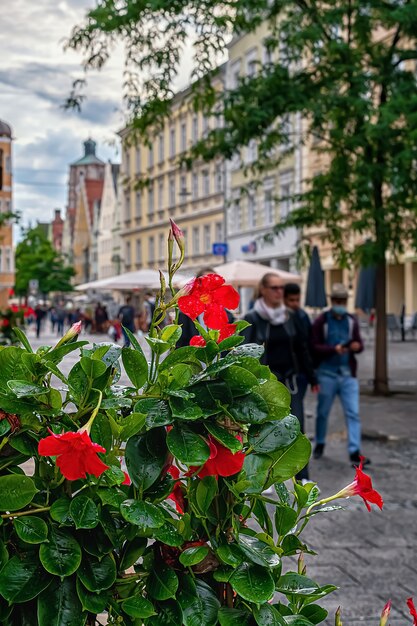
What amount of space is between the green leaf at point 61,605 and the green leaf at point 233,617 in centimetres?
21

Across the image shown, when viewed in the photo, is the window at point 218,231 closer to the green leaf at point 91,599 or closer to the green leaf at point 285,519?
the green leaf at point 285,519

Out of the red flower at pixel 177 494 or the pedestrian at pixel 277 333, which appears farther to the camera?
the pedestrian at pixel 277 333

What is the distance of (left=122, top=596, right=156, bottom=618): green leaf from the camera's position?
64.0 inches

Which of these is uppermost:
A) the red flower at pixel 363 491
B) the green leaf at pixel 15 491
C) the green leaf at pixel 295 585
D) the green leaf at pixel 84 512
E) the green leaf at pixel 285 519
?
the green leaf at pixel 15 491

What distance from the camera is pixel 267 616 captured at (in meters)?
1.68

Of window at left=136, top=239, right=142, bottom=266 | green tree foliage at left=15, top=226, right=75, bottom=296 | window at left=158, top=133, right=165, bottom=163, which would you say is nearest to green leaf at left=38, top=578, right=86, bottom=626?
window at left=158, top=133, right=165, bottom=163

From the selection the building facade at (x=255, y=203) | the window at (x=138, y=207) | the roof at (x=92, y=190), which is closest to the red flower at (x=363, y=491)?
the building facade at (x=255, y=203)

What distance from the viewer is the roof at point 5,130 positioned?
2743 inches

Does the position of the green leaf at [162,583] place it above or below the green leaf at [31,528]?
below

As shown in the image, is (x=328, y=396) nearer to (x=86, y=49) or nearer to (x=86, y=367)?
(x=86, y=49)

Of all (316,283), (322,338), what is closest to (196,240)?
(316,283)

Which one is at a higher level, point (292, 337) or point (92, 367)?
point (92, 367)

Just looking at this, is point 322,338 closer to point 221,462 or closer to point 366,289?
point 221,462

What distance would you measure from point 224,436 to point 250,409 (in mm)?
64
